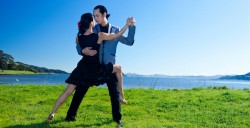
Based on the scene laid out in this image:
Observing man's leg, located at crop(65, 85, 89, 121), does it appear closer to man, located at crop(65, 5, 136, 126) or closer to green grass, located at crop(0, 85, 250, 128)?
man, located at crop(65, 5, 136, 126)

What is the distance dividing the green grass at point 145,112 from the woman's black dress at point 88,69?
99cm

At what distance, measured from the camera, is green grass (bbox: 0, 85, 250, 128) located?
784cm

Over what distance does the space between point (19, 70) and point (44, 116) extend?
6233 inches

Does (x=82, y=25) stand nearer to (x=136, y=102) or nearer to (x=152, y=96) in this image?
(x=136, y=102)

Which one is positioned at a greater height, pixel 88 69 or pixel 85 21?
pixel 85 21

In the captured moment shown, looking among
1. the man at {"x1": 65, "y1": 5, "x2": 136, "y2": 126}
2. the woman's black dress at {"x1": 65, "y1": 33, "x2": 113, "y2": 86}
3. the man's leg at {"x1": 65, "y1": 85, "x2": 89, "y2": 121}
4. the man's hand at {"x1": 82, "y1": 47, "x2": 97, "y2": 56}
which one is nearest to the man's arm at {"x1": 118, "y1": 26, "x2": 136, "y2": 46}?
the man at {"x1": 65, "y1": 5, "x2": 136, "y2": 126}

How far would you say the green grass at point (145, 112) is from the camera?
784cm

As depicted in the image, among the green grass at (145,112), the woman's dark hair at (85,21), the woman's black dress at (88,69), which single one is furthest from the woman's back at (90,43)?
the green grass at (145,112)

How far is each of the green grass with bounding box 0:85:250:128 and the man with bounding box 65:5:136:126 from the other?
0.33 m

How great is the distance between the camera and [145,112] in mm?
9438

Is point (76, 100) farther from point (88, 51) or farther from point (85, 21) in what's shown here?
point (85, 21)

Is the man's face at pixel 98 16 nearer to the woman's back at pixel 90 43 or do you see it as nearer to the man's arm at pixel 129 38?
the woman's back at pixel 90 43

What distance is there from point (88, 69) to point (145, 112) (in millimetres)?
2806

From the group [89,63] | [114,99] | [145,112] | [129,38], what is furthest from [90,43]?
[145,112]
